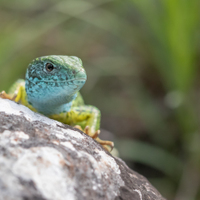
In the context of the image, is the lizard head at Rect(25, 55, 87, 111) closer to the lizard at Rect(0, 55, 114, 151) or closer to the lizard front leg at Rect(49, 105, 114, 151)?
the lizard at Rect(0, 55, 114, 151)

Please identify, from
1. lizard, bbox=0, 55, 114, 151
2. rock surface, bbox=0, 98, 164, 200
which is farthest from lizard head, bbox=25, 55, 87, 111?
rock surface, bbox=0, 98, 164, 200

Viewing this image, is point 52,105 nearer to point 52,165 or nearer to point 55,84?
point 55,84

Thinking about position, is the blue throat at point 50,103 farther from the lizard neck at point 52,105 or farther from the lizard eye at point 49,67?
the lizard eye at point 49,67

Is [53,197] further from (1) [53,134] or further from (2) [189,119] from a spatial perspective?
(2) [189,119]

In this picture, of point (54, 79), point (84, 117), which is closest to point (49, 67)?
point (54, 79)

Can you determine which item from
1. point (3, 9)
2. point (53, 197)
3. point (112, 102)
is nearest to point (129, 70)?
point (112, 102)
